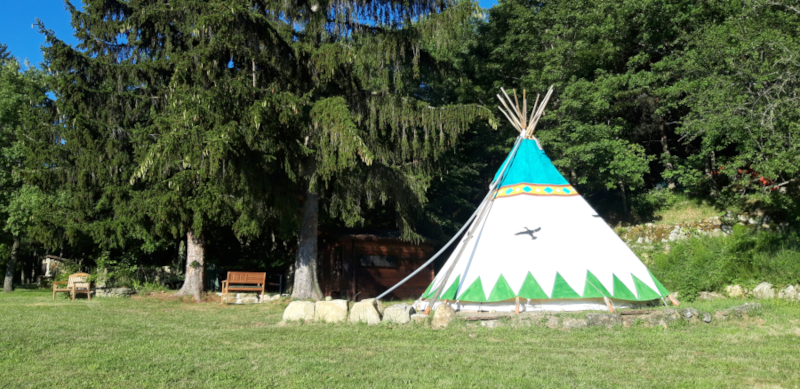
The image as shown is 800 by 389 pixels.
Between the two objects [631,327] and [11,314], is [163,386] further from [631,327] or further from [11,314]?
[11,314]

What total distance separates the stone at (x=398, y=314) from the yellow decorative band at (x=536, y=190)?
421cm

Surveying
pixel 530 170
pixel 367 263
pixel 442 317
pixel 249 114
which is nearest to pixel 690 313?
pixel 442 317

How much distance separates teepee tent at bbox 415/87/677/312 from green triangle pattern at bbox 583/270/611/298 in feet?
0.06

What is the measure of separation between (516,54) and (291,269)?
1207cm

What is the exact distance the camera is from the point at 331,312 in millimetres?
9008

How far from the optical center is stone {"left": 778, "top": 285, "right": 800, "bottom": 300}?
1162 centimetres

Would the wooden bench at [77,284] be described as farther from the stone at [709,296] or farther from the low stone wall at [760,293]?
the low stone wall at [760,293]

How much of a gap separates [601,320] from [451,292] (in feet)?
9.88

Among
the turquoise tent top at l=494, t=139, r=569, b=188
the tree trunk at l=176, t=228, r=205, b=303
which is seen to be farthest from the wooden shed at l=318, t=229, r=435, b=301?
the turquoise tent top at l=494, t=139, r=569, b=188

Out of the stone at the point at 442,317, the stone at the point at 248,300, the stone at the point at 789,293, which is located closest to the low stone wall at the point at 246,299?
the stone at the point at 248,300

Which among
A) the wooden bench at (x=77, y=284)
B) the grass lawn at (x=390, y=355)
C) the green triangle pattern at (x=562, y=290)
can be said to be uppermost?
the wooden bench at (x=77, y=284)

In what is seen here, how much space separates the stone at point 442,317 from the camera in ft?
27.4

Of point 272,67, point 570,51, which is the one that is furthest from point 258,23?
point 570,51

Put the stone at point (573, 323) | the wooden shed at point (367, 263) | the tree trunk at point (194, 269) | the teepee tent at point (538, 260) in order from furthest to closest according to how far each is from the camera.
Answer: the wooden shed at point (367, 263) → the tree trunk at point (194, 269) → the teepee tent at point (538, 260) → the stone at point (573, 323)
